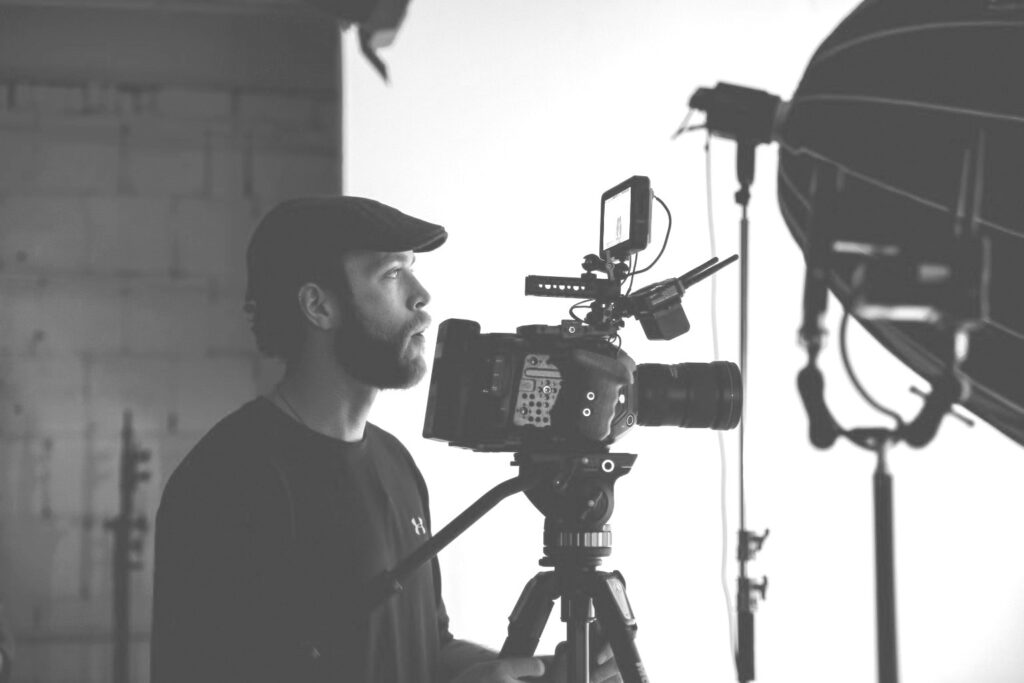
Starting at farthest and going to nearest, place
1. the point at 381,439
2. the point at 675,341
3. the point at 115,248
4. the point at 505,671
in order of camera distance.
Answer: the point at 115,248
the point at 675,341
the point at 381,439
the point at 505,671

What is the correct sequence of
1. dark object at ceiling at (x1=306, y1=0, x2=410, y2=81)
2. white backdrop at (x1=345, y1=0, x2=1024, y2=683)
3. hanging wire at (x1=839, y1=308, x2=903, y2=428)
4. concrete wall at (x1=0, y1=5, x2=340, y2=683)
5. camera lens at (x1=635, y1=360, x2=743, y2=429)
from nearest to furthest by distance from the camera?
hanging wire at (x1=839, y1=308, x2=903, y2=428) < dark object at ceiling at (x1=306, y1=0, x2=410, y2=81) < camera lens at (x1=635, y1=360, x2=743, y2=429) < white backdrop at (x1=345, y1=0, x2=1024, y2=683) < concrete wall at (x1=0, y1=5, x2=340, y2=683)

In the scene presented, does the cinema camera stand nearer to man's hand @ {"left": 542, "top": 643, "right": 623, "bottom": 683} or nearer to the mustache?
the mustache

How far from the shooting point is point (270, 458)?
1.23 metres

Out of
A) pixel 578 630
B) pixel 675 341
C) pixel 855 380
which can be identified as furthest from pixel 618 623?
pixel 675 341

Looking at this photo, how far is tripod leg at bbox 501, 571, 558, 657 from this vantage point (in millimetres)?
1257

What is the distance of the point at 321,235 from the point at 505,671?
65 centimetres

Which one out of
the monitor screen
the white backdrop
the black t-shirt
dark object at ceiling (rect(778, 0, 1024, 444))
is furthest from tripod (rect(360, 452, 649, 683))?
the white backdrop

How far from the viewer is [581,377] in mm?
1211

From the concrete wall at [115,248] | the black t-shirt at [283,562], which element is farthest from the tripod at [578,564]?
the concrete wall at [115,248]

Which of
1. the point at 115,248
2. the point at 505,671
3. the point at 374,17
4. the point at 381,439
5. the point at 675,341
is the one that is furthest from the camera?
the point at 115,248

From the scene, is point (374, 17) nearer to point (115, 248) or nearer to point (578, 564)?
point (578, 564)

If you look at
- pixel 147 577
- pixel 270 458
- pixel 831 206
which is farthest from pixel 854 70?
pixel 147 577

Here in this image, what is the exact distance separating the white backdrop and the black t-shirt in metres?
0.84

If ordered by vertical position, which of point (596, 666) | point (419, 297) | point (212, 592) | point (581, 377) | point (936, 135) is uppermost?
point (936, 135)
